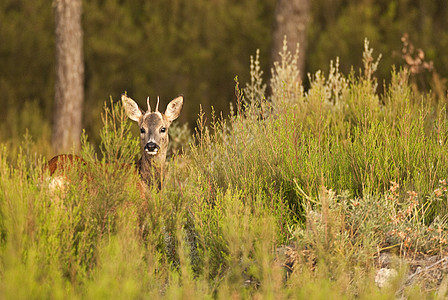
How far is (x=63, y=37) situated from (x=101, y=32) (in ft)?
15.4

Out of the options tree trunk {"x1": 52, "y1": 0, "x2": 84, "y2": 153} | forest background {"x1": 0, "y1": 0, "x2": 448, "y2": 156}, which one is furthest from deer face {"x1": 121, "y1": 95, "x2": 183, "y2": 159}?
forest background {"x1": 0, "y1": 0, "x2": 448, "y2": 156}

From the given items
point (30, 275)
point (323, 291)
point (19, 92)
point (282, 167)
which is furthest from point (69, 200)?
point (19, 92)

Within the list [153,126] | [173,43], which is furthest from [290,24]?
[153,126]

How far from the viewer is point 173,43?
16453mm

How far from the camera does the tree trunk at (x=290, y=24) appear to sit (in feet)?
41.7

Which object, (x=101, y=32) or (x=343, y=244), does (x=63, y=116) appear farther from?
(x=343, y=244)

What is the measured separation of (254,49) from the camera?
53.6 feet

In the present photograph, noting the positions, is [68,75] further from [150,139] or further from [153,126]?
[150,139]

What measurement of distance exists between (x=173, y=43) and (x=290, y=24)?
4.41 metres

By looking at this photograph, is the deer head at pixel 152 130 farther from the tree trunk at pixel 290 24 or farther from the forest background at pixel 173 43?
the forest background at pixel 173 43

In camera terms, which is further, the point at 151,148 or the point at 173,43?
the point at 173,43

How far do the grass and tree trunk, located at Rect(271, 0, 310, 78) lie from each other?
6.23 m

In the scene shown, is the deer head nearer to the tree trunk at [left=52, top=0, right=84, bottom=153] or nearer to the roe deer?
the roe deer

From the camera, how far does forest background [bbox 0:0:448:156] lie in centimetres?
1549
